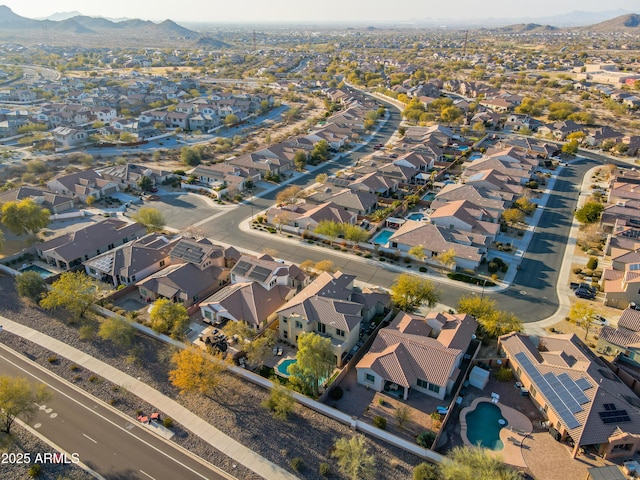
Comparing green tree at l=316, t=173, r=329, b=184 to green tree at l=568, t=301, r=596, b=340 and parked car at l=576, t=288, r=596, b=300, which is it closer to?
parked car at l=576, t=288, r=596, b=300

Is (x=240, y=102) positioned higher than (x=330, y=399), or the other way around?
(x=240, y=102)

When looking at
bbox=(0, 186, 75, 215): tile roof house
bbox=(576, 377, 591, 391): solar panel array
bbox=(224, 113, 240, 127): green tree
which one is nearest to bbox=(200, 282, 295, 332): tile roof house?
bbox=(576, 377, 591, 391): solar panel array

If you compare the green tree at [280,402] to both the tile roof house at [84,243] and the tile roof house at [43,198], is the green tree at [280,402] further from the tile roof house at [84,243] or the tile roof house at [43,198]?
the tile roof house at [43,198]

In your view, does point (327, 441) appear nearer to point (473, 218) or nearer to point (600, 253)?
point (473, 218)

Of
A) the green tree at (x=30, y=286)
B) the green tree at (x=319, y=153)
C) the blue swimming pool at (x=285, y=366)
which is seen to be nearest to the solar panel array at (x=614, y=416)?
the blue swimming pool at (x=285, y=366)

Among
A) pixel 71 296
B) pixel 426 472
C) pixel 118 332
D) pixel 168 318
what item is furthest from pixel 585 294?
pixel 71 296

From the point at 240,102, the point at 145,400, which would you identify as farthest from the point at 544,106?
the point at 145,400

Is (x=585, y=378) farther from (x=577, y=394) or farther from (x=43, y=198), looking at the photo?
(x=43, y=198)
